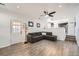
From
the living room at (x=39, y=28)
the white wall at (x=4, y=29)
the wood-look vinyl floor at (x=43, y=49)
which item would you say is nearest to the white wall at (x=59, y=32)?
the living room at (x=39, y=28)

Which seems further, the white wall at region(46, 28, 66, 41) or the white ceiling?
the white wall at region(46, 28, 66, 41)

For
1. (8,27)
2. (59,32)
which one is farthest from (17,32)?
(59,32)

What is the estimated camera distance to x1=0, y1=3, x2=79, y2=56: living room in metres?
2.14

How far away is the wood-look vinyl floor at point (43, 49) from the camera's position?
2.11 meters

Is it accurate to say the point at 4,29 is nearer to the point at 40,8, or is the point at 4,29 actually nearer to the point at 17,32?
the point at 17,32

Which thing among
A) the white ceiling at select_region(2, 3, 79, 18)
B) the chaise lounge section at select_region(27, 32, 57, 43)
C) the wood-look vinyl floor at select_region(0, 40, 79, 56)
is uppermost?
the white ceiling at select_region(2, 3, 79, 18)

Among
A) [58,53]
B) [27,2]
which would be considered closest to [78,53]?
[58,53]

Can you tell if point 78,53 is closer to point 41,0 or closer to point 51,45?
point 51,45

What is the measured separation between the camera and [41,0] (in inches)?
83.8

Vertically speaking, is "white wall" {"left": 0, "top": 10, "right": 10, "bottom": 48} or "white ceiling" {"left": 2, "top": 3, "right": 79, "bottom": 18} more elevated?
"white ceiling" {"left": 2, "top": 3, "right": 79, "bottom": 18}

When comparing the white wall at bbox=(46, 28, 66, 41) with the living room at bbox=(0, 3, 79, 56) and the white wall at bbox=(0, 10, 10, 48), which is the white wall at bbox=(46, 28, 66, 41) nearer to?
the living room at bbox=(0, 3, 79, 56)

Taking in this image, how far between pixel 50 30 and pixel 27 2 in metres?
0.93

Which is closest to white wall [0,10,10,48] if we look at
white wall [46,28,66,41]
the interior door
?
the interior door

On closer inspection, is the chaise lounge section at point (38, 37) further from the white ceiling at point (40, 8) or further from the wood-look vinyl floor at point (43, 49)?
the white ceiling at point (40, 8)
